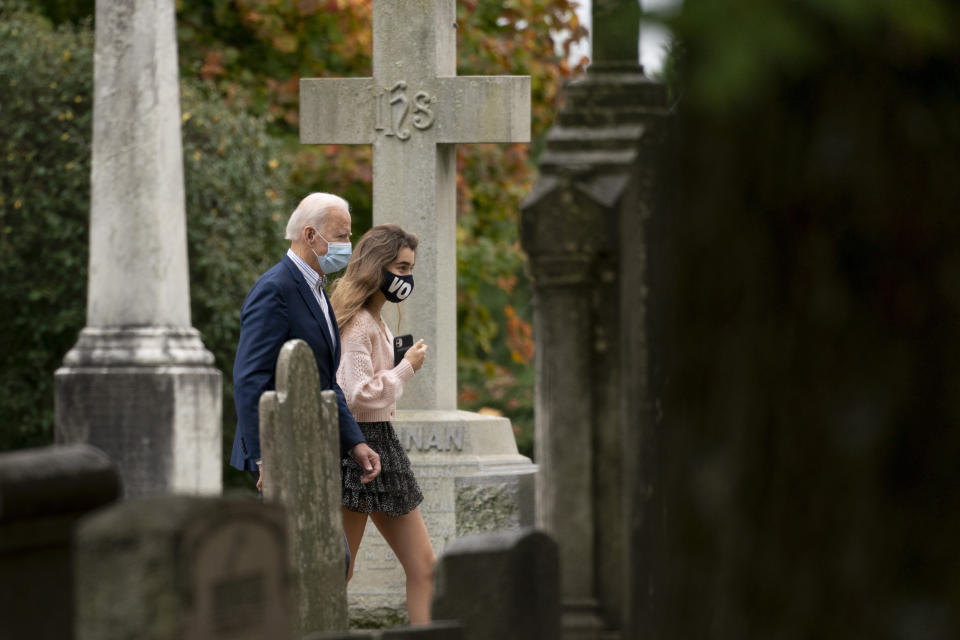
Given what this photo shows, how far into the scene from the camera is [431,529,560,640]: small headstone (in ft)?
12.7

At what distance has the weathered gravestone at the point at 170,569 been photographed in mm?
2717

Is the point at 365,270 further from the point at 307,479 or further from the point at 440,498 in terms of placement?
the point at 440,498

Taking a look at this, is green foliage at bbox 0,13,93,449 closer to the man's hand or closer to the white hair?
the white hair

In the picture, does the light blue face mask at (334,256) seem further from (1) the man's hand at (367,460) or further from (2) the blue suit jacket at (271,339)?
(1) the man's hand at (367,460)

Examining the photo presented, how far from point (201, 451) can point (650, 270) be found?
231 inches

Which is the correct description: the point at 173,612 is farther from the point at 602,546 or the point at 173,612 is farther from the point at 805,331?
the point at 602,546

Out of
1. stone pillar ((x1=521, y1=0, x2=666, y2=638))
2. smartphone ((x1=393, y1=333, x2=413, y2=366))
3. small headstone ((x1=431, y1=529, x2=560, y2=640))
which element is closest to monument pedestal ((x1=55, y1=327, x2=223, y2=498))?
smartphone ((x1=393, y1=333, x2=413, y2=366))

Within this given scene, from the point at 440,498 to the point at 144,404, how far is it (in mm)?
1823

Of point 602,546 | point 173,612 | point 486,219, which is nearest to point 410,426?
point 602,546

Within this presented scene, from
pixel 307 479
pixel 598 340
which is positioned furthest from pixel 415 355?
pixel 598 340

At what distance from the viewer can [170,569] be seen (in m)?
2.71

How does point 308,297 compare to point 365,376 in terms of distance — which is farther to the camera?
point 365,376

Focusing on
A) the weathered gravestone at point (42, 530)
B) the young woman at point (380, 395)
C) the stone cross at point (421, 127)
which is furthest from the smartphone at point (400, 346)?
the weathered gravestone at point (42, 530)

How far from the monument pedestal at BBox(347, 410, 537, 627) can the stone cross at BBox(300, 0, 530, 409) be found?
24 cm
